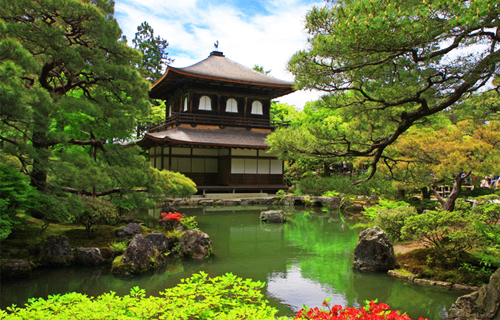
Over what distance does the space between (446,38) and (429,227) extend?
134 inches

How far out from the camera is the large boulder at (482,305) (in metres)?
4.16

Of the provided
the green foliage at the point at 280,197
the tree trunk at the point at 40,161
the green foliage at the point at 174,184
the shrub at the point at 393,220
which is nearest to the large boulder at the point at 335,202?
the green foliage at the point at 280,197

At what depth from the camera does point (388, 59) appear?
4.35 meters

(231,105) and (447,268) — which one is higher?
(231,105)

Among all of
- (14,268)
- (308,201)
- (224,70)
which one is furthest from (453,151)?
(224,70)

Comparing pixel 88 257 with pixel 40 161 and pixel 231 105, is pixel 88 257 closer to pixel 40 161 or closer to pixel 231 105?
pixel 40 161

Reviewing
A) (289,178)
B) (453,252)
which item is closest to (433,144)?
(453,252)

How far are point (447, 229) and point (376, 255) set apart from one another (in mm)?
1467

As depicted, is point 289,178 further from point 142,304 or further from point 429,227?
point 142,304

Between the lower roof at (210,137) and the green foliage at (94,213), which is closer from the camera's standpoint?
the green foliage at (94,213)

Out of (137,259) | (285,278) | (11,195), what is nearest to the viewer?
(11,195)

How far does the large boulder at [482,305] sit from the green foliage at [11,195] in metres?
6.67

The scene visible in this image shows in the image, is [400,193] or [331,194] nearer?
[400,193]

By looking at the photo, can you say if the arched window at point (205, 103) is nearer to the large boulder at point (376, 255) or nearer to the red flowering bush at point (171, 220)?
the red flowering bush at point (171, 220)
